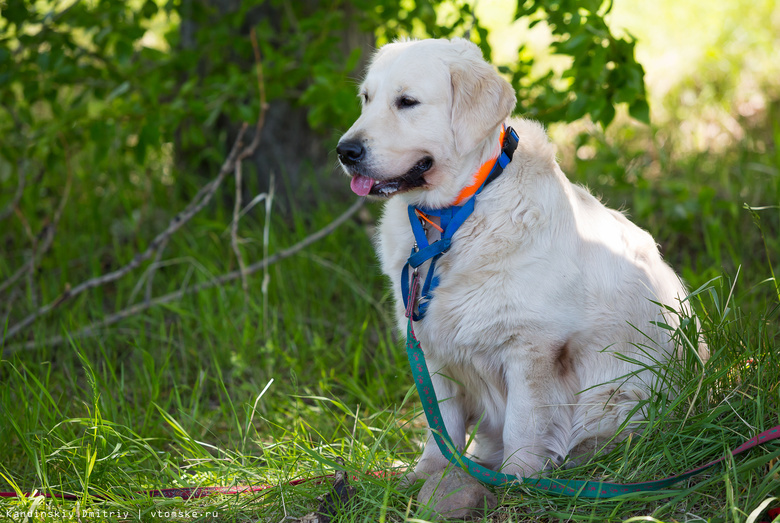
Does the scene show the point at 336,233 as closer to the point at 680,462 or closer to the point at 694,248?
the point at 694,248

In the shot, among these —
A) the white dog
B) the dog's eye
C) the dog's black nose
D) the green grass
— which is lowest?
the green grass

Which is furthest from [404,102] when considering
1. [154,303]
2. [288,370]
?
[154,303]

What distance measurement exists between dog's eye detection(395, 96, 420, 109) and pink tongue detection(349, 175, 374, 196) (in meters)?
0.29

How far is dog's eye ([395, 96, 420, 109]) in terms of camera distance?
2248 millimetres

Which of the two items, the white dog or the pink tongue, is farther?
the pink tongue

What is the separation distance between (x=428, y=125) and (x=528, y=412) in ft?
3.39

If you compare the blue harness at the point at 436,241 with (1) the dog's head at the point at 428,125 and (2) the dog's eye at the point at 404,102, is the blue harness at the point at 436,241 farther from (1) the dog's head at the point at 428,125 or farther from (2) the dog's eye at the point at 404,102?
(2) the dog's eye at the point at 404,102

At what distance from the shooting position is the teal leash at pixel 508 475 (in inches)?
73.5

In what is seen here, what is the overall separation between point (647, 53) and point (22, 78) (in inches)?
251

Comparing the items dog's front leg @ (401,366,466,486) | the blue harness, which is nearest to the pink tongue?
the blue harness

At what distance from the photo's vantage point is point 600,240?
2.24 meters

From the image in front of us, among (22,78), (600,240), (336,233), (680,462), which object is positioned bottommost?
(336,233)

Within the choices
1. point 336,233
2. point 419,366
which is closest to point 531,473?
point 419,366

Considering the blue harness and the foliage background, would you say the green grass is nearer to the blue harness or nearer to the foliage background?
the foliage background
